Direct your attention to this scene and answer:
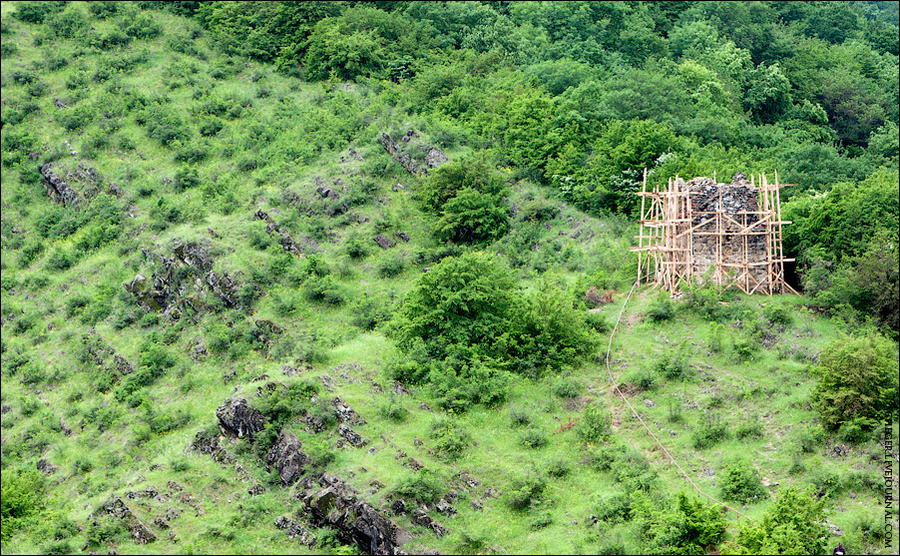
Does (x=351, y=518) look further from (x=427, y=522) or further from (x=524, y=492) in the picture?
(x=524, y=492)

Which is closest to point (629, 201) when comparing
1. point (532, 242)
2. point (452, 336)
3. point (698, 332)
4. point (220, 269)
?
point (532, 242)

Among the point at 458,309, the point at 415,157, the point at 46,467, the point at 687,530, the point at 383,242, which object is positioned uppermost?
the point at 415,157

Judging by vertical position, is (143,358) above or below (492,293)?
below

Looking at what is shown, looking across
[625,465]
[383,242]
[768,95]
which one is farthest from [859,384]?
[768,95]

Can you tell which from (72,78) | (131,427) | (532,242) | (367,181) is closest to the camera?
(131,427)

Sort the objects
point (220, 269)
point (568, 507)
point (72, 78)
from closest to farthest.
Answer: point (568, 507)
point (220, 269)
point (72, 78)

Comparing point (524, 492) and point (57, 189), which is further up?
point (57, 189)

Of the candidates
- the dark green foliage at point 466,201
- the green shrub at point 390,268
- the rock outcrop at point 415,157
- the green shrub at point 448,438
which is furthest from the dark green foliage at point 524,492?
the rock outcrop at point 415,157

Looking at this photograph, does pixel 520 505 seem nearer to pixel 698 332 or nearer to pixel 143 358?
pixel 698 332
